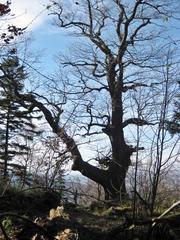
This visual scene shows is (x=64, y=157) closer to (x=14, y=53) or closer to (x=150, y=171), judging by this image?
(x=14, y=53)

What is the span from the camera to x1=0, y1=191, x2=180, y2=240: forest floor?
662 centimetres

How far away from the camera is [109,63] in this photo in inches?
957

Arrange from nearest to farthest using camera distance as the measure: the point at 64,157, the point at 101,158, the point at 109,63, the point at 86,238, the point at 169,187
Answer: the point at 86,238 < the point at 169,187 < the point at 64,157 < the point at 101,158 < the point at 109,63

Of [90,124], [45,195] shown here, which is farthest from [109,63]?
[45,195]

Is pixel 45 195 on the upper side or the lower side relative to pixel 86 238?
upper

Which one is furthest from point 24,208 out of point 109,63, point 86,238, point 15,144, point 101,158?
point 15,144

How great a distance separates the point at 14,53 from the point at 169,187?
17.5 ft

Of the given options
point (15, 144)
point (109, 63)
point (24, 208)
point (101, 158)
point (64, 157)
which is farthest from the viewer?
point (15, 144)

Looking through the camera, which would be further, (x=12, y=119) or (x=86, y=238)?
(x=12, y=119)

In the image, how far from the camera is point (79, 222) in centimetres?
986

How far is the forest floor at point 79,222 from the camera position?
6616 mm

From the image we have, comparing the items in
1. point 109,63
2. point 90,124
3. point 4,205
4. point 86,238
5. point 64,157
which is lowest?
point 86,238

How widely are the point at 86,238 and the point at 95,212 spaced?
446cm

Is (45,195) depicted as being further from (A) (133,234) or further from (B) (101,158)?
(B) (101,158)
